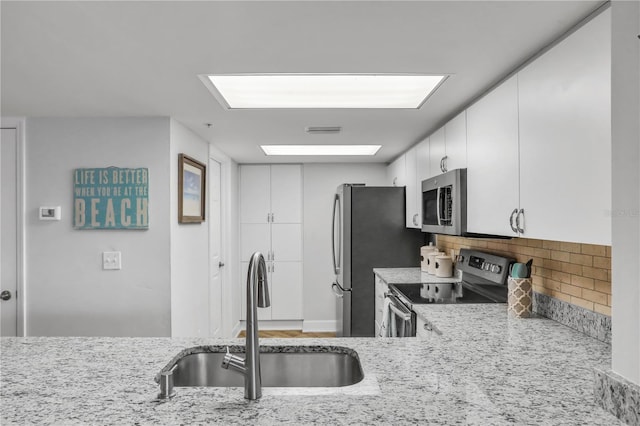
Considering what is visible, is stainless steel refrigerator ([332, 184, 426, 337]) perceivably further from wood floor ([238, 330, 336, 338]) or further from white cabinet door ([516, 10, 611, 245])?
white cabinet door ([516, 10, 611, 245])

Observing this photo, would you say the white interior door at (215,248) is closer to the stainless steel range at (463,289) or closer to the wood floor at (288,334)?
the wood floor at (288,334)

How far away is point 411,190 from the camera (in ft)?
13.3

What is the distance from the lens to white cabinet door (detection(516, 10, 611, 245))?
133 centimetres

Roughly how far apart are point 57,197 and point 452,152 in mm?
2771

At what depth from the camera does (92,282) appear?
3010 mm

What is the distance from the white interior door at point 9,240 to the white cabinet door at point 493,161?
122 inches

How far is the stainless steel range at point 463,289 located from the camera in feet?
8.49

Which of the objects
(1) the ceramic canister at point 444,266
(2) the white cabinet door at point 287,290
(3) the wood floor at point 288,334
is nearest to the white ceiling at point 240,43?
(1) the ceramic canister at point 444,266

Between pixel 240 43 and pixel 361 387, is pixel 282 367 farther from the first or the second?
pixel 240 43

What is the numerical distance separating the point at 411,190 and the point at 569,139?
2.58 m

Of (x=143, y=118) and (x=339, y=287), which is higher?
(x=143, y=118)

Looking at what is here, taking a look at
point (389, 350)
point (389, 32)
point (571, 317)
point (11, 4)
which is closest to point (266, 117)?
point (389, 32)

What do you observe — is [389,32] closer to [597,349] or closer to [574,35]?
[574,35]

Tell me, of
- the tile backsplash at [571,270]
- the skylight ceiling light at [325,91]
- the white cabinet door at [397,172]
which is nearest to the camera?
the tile backsplash at [571,270]
